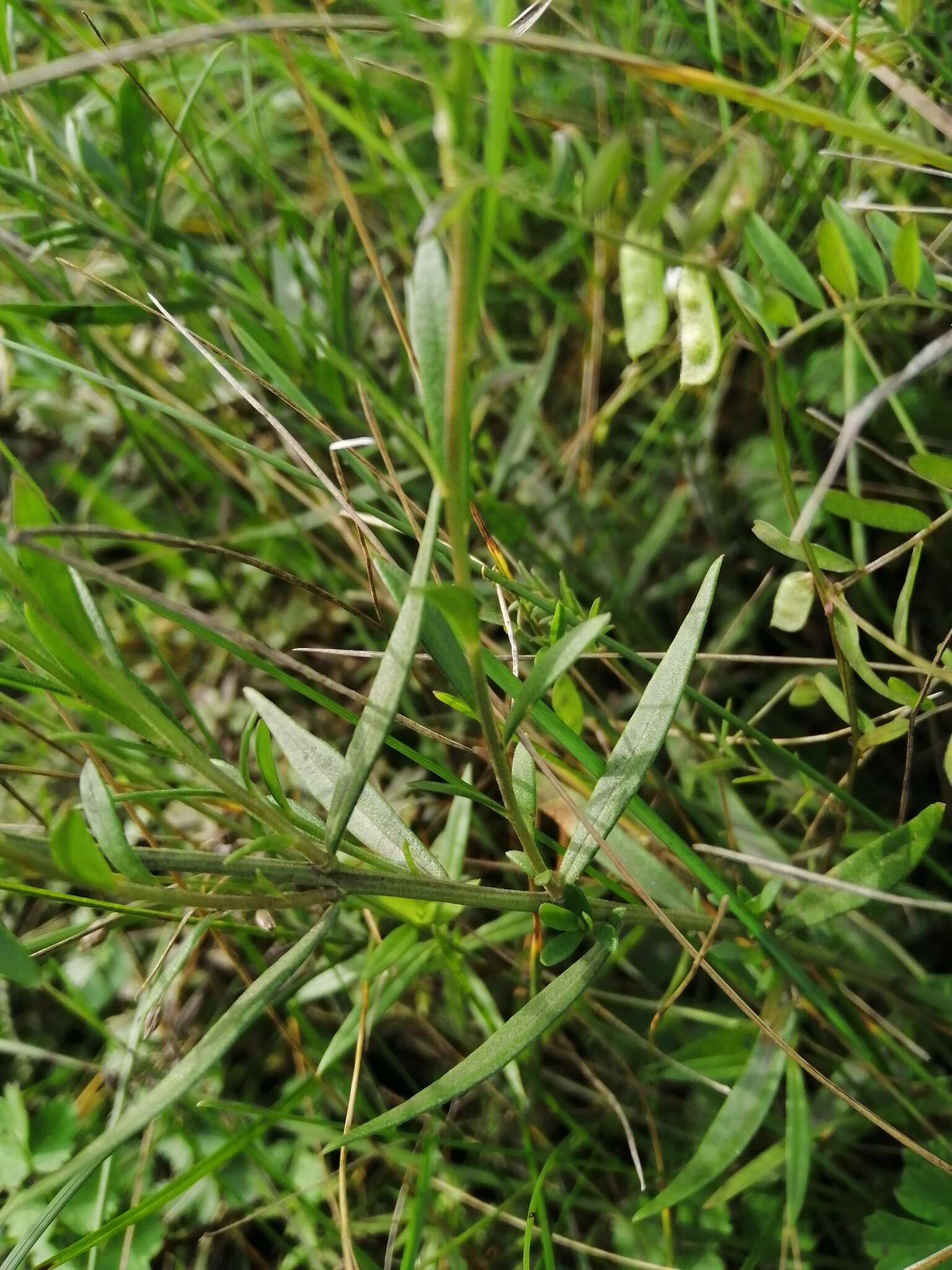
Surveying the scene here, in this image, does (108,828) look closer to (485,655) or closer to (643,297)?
(485,655)

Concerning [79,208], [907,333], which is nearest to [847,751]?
[907,333]

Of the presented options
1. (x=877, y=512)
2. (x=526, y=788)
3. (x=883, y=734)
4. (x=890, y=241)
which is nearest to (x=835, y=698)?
(x=883, y=734)

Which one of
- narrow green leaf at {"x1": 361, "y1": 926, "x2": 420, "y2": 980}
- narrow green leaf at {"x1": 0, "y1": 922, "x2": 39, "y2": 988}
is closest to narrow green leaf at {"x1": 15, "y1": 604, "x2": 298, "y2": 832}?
narrow green leaf at {"x1": 0, "y1": 922, "x2": 39, "y2": 988}

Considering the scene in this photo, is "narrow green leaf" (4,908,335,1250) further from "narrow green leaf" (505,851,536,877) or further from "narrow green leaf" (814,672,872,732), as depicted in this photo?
"narrow green leaf" (814,672,872,732)

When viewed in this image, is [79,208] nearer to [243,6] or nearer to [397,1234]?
[243,6]

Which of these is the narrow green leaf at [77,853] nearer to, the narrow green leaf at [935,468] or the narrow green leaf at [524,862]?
the narrow green leaf at [524,862]

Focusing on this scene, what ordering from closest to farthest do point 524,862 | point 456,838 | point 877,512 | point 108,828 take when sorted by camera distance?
point 108,828
point 524,862
point 877,512
point 456,838
